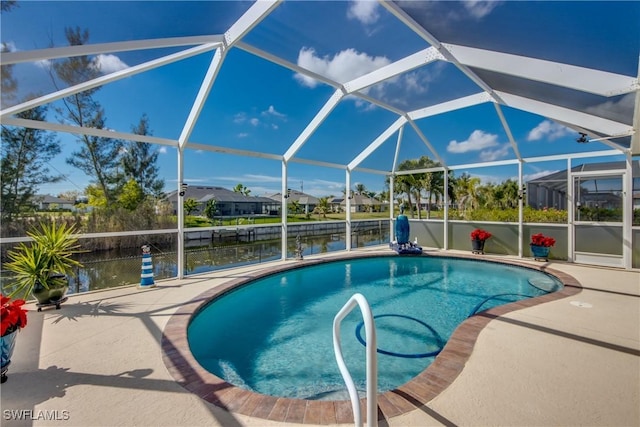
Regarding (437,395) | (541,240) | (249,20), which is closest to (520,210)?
(541,240)

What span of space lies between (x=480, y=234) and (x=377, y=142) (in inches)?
192

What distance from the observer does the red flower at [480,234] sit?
32.6 feet

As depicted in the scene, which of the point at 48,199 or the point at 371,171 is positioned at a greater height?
the point at 371,171

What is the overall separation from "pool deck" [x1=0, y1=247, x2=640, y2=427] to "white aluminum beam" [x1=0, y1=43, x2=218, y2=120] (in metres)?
3.38

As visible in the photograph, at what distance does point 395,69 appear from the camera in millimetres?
6172

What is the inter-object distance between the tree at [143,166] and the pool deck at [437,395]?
15029mm

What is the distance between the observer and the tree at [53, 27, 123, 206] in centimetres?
476

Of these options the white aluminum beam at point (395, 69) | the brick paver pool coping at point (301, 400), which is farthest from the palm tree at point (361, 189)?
the brick paver pool coping at point (301, 400)

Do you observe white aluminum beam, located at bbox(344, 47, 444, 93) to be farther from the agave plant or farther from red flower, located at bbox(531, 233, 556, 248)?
red flower, located at bbox(531, 233, 556, 248)

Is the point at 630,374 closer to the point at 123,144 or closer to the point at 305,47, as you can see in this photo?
the point at 305,47

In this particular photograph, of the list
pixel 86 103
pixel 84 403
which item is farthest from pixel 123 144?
pixel 84 403

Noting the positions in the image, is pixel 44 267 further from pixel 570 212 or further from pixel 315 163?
pixel 570 212

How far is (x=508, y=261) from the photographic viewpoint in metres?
8.83

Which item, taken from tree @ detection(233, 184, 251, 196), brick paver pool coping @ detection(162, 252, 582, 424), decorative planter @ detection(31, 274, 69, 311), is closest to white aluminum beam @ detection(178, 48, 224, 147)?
decorative planter @ detection(31, 274, 69, 311)
